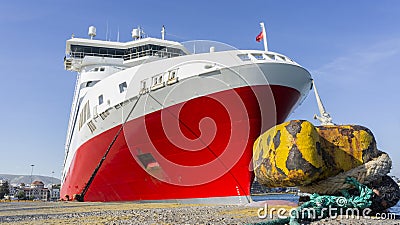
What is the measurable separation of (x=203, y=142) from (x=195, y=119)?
85cm

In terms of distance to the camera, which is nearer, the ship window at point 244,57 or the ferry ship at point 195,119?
the ferry ship at point 195,119

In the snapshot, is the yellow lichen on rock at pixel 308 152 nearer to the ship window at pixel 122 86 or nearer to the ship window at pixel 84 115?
the ship window at pixel 122 86

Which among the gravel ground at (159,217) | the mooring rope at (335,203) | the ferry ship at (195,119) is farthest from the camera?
the ferry ship at (195,119)

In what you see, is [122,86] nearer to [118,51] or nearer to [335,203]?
[118,51]

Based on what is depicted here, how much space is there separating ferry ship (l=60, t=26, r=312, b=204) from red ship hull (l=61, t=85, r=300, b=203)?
35mm

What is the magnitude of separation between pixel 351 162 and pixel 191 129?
24.9ft

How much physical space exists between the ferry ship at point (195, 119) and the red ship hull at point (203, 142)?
35 mm

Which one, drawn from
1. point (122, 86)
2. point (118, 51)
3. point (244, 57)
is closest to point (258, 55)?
point (244, 57)

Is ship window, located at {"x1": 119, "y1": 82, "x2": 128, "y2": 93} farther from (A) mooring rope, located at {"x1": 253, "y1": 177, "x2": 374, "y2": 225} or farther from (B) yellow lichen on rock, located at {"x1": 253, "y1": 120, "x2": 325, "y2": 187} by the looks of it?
(A) mooring rope, located at {"x1": 253, "y1": 177, "x2": 374, "y2": 225}

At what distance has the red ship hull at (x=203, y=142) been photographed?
1210 centimetres

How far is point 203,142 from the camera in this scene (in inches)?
479

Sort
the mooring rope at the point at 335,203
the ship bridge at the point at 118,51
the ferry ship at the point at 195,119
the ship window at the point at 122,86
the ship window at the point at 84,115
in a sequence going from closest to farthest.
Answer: the mooring rope at the point at 335,203
the ferry ship at the point at 195,119
the ship window at the point at 122,86
the ship window at the point at 84,115
the ship bridge at the point at 118,51

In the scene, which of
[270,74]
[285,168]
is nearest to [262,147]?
[285,168]

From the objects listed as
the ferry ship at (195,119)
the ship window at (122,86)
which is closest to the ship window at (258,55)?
the ferry ship at (195,119)
